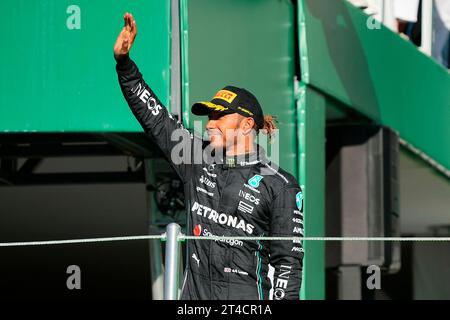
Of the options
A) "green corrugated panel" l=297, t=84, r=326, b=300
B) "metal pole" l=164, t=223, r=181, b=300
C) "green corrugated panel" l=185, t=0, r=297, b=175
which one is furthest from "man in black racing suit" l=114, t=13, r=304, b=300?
"green corrugated panel" l=297, t=84, r=326, b=300

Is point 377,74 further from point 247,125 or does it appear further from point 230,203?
point 230,203

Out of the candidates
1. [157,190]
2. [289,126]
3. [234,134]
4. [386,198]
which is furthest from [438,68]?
[234,134]

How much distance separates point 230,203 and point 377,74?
459cm

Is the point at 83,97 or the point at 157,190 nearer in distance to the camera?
the point at 83,97

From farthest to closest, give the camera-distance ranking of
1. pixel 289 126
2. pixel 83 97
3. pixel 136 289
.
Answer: pixel 136 289, pixel 289 126, pixel 83 97


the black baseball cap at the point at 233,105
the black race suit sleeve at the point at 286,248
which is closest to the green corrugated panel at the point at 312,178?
the black baseball cap at the point at 233,105

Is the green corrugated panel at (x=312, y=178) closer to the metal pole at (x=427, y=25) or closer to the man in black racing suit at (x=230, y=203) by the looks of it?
the man in black racing suit at (x=230, y=203)

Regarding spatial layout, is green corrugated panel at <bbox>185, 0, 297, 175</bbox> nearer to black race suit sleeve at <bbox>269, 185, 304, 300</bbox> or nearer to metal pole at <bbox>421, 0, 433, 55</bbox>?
black race suit sleeve at <bbox>269, 185, 304, 300</bbox>

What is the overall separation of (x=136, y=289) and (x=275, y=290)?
7.49 meters

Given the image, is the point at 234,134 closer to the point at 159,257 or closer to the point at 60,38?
the point at 60,38

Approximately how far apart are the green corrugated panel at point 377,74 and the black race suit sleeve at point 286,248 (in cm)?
314

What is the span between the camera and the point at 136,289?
1170cm

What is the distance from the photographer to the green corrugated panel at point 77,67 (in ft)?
20.6

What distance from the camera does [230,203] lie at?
14.8 feet
